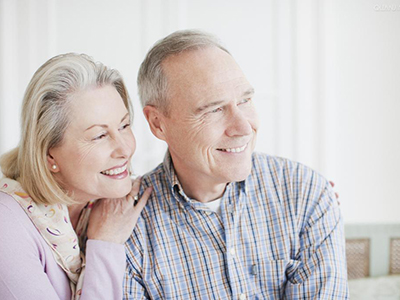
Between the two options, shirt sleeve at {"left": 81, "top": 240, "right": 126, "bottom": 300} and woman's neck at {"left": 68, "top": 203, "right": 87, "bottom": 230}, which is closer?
shirt sleeve at {"left": 81, "top": 240, "right": 126, "bottom": 300}

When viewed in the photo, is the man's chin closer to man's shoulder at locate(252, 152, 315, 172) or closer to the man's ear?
man's shoulder at locate(252, 152, 315, 172)

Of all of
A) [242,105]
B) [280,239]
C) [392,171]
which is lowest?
[392,171]

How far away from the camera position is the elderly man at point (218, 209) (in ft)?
4.88

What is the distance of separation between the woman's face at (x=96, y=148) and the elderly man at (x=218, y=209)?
Answer: 16 centimetres

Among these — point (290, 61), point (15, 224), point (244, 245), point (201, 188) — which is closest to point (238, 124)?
point (201, 188)

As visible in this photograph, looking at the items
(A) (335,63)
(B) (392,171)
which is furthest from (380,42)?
(B) (392,171)

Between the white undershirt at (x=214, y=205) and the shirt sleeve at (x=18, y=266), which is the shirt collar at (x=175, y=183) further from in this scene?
the shirt sleeve at (x=18, y=266)

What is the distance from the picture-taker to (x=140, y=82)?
5.43 ft

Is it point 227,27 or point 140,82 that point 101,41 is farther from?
point 140,82

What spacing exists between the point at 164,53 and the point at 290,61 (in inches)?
67.8

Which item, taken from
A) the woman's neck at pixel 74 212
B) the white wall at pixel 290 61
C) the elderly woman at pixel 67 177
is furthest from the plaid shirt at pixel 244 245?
the white wall at pixel 290 61

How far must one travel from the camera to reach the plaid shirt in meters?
1.52

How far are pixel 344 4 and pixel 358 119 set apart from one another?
0.76 meters

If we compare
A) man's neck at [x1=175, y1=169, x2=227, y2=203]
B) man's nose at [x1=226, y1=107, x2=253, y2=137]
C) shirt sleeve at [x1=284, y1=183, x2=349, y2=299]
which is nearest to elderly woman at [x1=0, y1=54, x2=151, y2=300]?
man's neck at [x1=175, y1=169, x2=227, y2=203]
